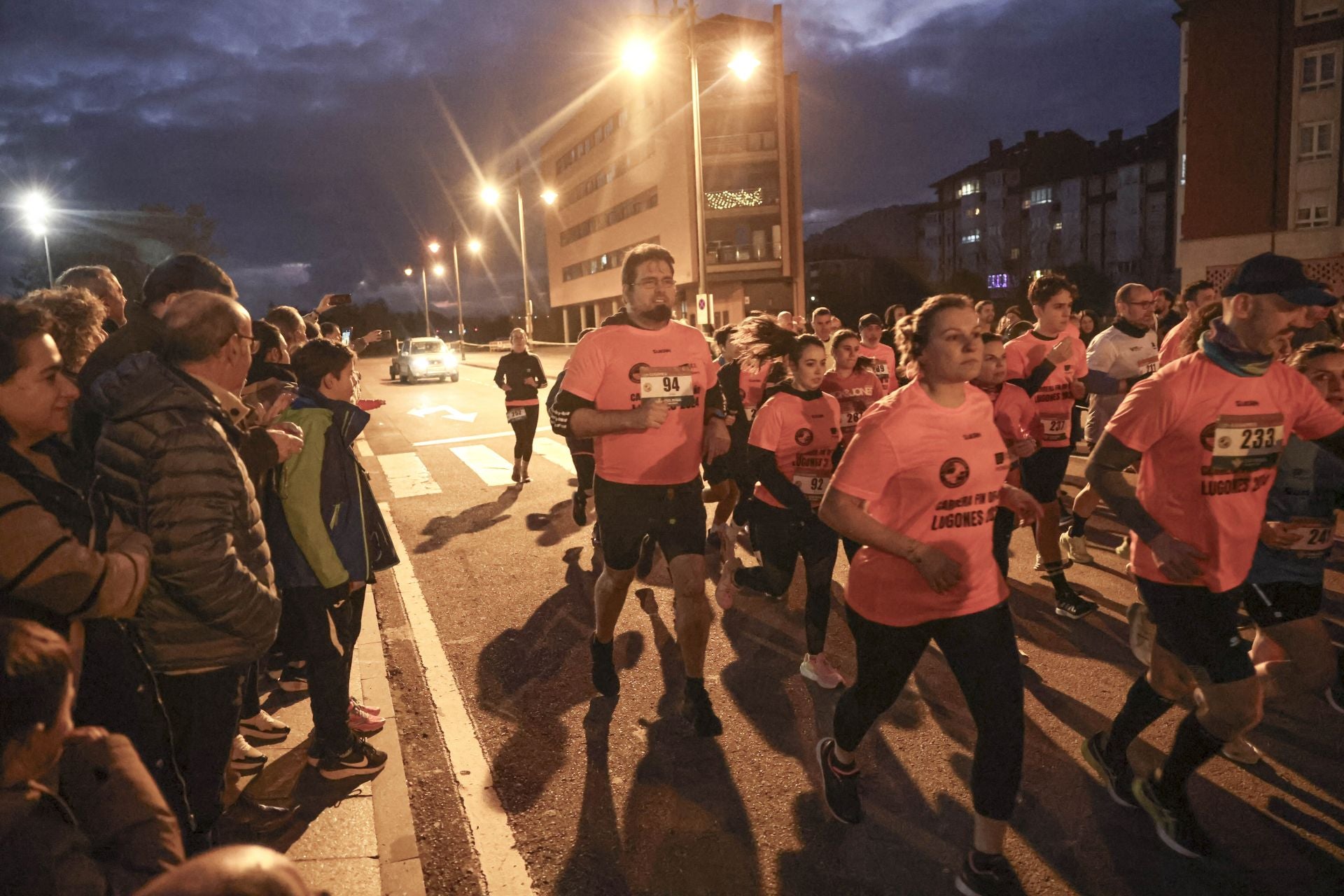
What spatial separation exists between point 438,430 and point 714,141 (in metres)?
34.3

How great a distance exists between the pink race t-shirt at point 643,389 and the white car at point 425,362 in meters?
29.8

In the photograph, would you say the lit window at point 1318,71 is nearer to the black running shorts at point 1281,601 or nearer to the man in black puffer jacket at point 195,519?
the black running shorts at point 1281,601

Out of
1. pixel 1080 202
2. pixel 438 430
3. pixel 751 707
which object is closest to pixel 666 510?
pixel 751 707

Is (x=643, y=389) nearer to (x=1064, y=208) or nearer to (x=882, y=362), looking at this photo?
(x=882, y=362)

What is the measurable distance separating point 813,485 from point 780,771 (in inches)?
Answer: 68.8

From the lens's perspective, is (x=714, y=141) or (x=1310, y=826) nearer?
(x=1310, y=826)

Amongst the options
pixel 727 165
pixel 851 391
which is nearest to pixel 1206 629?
pixel 851 391

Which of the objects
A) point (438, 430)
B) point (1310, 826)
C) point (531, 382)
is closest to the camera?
point (1310, 826)

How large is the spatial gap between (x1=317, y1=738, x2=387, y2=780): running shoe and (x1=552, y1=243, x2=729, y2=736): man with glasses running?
1469 mm

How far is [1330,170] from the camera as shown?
33250 millimetres

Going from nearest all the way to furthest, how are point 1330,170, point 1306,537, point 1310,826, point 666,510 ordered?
point 1310,826 → point 1306,537 → point 666,510 → point 1330,170

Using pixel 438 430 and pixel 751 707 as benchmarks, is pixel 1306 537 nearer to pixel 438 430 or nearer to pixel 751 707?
pixel 751 707

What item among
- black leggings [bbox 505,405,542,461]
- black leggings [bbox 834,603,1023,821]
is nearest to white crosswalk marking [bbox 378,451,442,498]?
black leggings [bbox 505,405,542,461]

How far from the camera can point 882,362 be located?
8.77 meters
